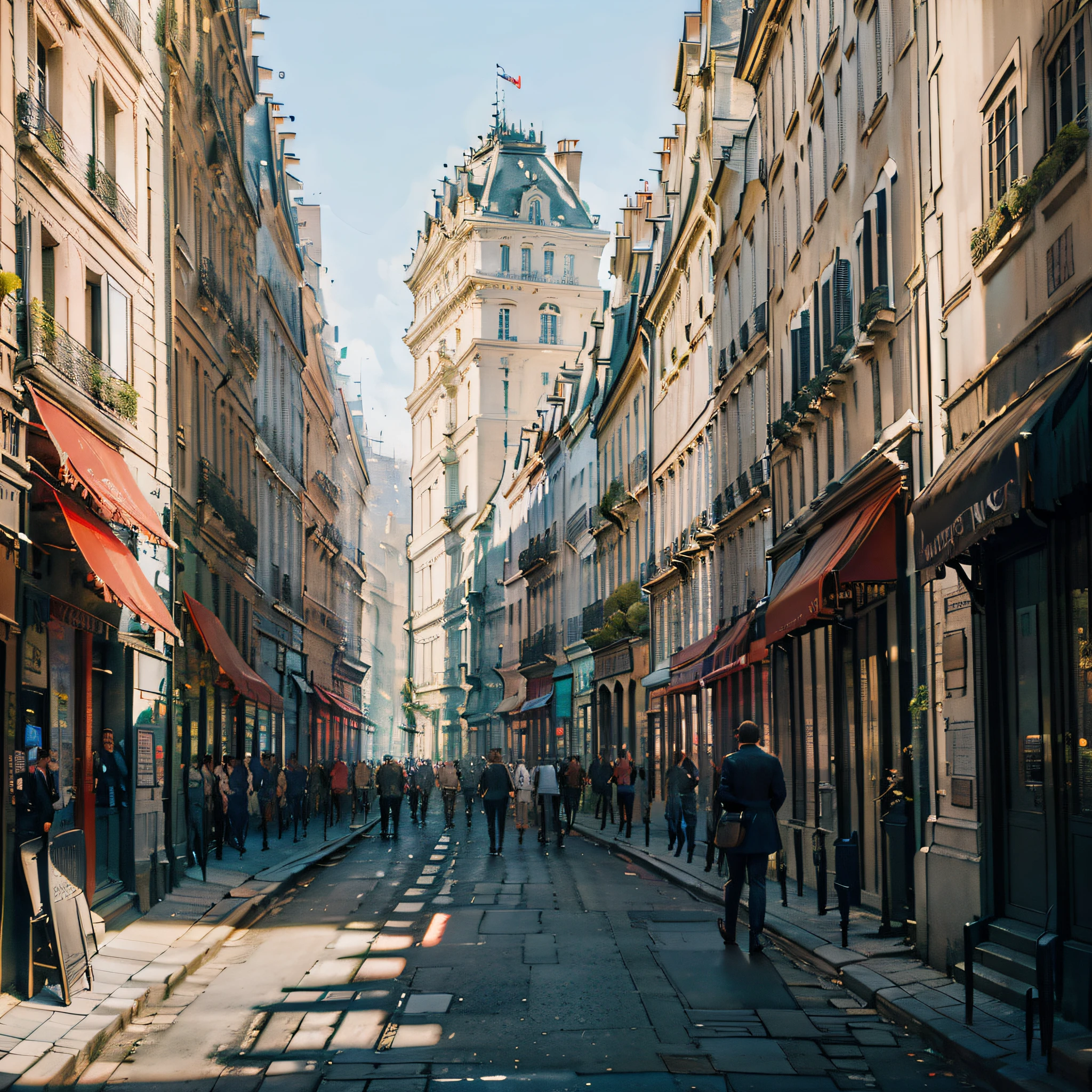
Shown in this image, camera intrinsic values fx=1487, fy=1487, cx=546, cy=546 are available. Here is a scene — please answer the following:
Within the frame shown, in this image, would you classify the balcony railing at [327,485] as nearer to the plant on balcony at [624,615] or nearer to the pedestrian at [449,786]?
the plant on balcony at [624,615]

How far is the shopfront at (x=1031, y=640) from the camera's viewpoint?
8609 mm

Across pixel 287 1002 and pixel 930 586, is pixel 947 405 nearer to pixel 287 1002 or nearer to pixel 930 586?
pixel 930 586

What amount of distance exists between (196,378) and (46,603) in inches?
469

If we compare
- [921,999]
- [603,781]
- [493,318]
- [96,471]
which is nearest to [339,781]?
[603,781]

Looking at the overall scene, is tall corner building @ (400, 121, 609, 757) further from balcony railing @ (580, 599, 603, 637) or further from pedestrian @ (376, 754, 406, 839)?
pedestrian @ (376, 754, 406, 839)

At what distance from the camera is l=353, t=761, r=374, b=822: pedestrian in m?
38.2

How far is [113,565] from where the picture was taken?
13633 millimetres

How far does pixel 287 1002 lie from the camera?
10609 mm

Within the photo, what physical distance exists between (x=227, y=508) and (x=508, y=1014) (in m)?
17.8

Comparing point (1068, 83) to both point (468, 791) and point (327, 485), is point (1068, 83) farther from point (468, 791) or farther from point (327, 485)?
point (327, 485)

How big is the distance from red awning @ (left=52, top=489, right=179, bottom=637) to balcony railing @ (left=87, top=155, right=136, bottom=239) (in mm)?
3958

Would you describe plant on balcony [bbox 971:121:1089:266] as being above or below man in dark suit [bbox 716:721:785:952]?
above

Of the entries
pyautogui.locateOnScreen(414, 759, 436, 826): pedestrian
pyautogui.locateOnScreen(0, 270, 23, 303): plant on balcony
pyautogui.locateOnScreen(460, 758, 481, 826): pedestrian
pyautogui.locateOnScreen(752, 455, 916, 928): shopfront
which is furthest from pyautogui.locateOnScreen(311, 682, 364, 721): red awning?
pyautogui.locateOnScreen(0, 270, 23, 303): plant on balcony

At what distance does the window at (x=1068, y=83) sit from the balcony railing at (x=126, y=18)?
11.3 m
